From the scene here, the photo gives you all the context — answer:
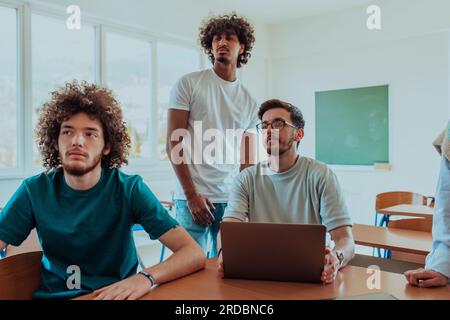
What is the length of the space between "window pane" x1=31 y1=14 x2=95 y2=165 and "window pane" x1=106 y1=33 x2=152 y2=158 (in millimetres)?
234

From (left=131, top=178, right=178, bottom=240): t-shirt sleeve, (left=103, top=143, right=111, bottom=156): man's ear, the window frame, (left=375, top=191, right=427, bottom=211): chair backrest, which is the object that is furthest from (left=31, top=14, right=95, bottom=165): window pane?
(left=375, top=191, right=427, bottom=211): chair backrest

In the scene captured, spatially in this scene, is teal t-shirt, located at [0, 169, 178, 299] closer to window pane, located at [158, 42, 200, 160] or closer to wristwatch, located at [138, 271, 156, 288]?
wristwatch, located at [138, 271, 156, 288]

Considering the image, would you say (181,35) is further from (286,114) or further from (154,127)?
(286,114)

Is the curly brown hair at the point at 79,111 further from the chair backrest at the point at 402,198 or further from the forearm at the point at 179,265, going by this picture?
the chair backrest at the point at 402,198

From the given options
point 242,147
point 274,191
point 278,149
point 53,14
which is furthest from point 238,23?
point 53,14

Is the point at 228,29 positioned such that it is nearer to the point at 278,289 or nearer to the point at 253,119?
the point at 253,119

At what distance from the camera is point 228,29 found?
2293 mm

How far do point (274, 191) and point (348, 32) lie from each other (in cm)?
413

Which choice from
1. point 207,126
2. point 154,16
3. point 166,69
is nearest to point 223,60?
point 207,126

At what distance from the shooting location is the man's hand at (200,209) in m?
2.06

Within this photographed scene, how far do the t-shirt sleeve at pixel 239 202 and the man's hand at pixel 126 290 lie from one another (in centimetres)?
68

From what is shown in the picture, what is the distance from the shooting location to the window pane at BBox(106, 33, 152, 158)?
14.6 feet

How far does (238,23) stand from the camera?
7.74 feet
